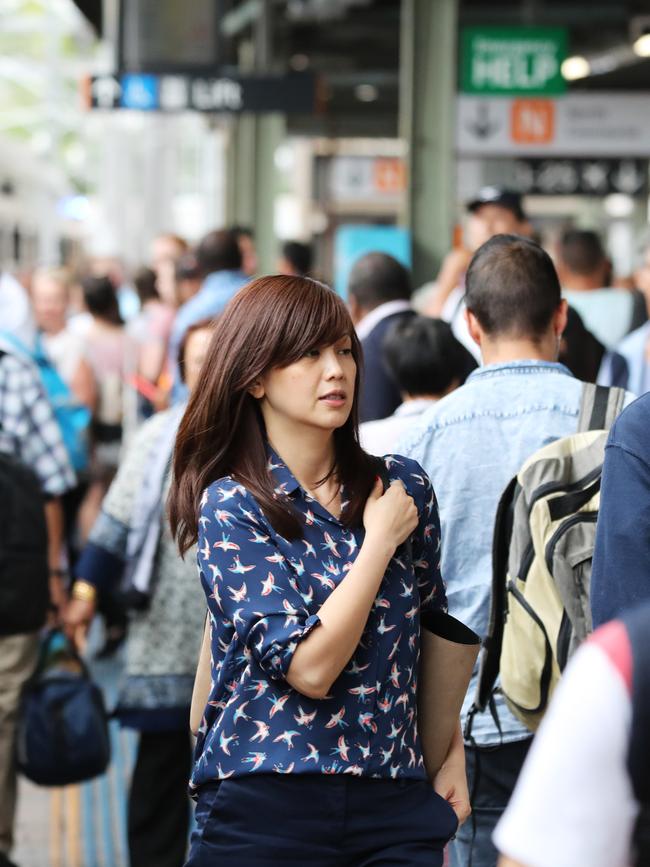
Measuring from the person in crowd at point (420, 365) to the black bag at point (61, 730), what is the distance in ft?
4.80

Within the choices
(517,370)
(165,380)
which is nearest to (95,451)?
(165,380)

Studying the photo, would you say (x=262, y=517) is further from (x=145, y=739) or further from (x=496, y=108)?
(x=496, y=108)

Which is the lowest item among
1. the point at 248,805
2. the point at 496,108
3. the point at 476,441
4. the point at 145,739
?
the point at 145,739

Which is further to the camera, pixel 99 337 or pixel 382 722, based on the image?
pixel 99 337

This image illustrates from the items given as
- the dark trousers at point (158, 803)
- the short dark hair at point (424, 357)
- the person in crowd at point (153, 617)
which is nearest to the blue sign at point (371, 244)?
the person in crowd at point (153, 617)

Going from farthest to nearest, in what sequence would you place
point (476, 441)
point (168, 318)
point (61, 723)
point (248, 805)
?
point (168, 318), point (61, 723), point (476, 441), point (248, 805)

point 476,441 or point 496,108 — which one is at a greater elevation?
point 496,108

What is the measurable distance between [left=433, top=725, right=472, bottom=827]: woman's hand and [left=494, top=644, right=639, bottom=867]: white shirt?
139 centimetres

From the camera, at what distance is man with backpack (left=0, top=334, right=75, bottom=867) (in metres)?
5.10

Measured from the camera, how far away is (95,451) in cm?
1001

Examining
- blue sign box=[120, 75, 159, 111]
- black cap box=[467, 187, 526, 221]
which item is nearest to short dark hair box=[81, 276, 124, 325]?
blue sign box=[120, 75, 159, 111]

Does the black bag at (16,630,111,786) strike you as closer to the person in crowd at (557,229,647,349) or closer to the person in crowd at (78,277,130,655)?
the person in crowd at (557,229,647,349)

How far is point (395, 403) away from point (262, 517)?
11.1ft

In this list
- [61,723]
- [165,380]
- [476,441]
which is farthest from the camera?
[165,380]
